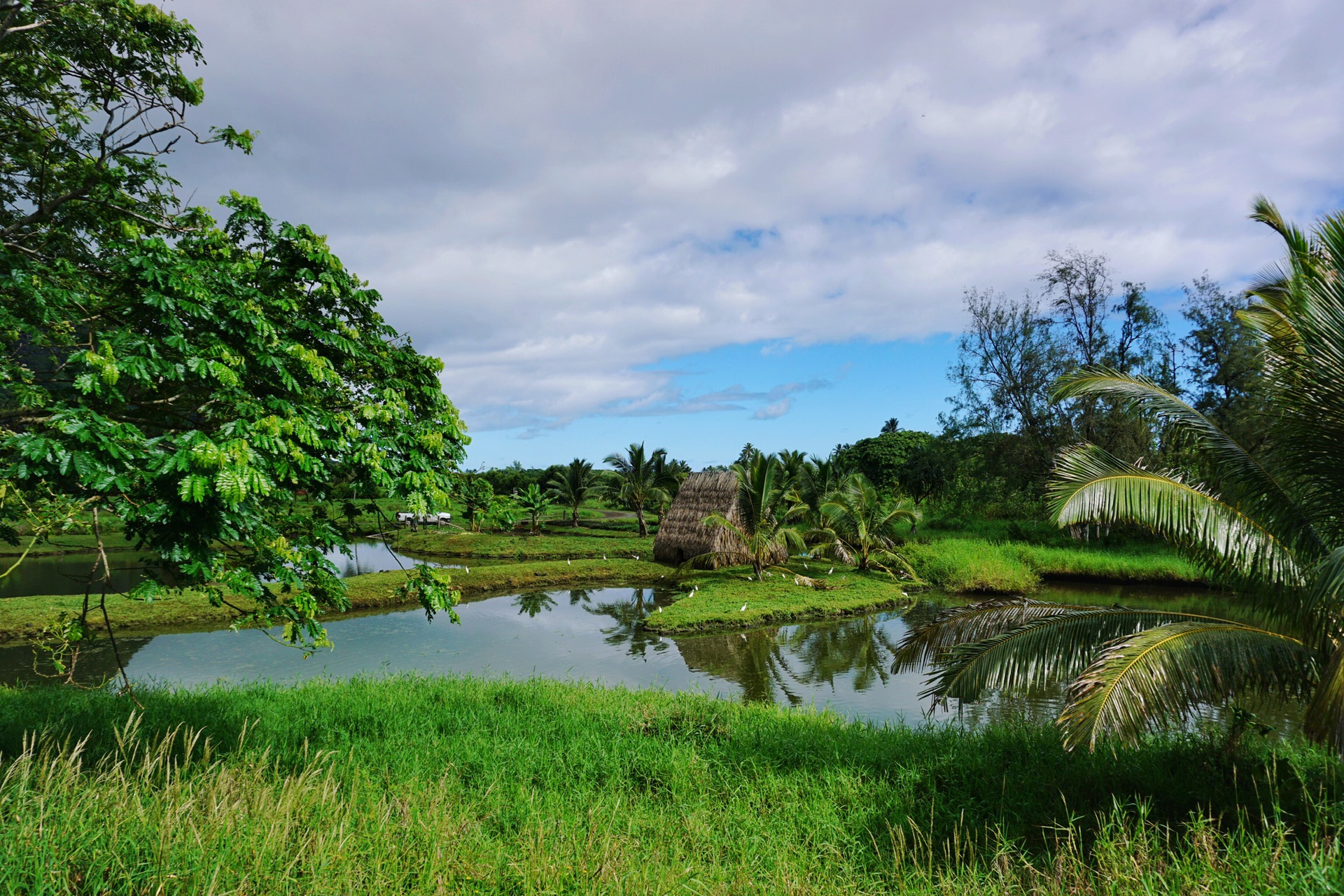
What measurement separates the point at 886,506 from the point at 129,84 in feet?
68.5

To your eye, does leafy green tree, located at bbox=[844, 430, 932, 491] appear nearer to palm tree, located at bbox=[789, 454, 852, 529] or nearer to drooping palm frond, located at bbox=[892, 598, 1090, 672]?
palm tree, located at bbox=[789, 454, 852, 529]

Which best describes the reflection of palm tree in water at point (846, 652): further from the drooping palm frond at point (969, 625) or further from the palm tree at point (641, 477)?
the palm tree at point (641, 477)

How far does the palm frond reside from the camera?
3.65 m

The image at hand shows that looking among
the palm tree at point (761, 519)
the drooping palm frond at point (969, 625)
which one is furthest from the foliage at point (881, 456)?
the drooping palm frond at point (969, 625)

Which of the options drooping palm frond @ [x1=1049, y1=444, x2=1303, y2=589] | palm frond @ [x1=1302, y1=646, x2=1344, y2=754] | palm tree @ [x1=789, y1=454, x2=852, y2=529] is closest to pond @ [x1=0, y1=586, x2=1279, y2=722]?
drooping palm frond @ [x1=1049, y1=444, x2=1303, y2=589]

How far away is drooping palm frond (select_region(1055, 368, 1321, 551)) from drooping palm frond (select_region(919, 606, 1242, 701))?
956 millimetres

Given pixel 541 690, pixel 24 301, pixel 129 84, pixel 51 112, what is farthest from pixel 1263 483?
pixel 51 112

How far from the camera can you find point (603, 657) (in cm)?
1255

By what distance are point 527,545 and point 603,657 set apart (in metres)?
16.1

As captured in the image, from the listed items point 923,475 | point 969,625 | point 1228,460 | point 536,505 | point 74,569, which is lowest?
point 74,569

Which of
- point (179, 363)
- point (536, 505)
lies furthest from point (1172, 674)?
point (536, 505)

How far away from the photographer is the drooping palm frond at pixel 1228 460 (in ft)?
17.6

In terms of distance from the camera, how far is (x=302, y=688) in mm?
9141

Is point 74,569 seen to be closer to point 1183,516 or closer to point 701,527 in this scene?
point 701,527
